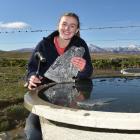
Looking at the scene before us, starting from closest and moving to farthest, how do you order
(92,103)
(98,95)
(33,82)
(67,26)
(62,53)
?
1. (92,103)
2. (98,95)
3. (33,82)
4. (67,26)
5. (62,53)

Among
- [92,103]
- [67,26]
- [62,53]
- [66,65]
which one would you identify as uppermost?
[67,26]

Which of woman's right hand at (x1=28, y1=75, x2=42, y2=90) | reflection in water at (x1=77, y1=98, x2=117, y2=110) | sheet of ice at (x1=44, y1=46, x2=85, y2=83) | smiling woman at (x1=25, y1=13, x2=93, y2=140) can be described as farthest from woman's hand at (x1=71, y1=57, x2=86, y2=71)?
reflection in water at (x1=77, y1=98, x2=117, y2=110)

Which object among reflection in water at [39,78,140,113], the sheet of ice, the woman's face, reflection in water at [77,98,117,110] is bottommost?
reflection in water at [39,78,140,113]

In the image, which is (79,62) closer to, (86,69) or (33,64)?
(86,69)

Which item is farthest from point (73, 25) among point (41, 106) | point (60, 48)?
point (41, 106)

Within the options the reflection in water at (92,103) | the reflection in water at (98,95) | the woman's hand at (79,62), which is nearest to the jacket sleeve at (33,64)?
the reflection in water at (98,95)

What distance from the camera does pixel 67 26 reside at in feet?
14.6

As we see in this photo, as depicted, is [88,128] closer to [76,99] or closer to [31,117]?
[76,99]

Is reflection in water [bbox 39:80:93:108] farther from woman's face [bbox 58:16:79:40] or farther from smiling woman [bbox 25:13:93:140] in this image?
woman's face [bbox 58:16:79:40]

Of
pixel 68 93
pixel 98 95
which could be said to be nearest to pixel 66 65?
pixel 68 93

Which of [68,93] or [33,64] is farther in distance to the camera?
[33,64]

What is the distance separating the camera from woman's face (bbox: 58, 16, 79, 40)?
4.45 meters

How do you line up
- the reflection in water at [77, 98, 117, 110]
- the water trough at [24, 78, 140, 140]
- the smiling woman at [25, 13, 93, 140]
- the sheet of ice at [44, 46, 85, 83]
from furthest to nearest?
the sheet of ice at [44, 46, 85, 83] → the smiling woman at [25, 13, 93, 140] → the reflection in water at [77, 98, 117, 110] → the water trough at [24, 78, 140, 140]

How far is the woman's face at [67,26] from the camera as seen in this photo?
4.45m
